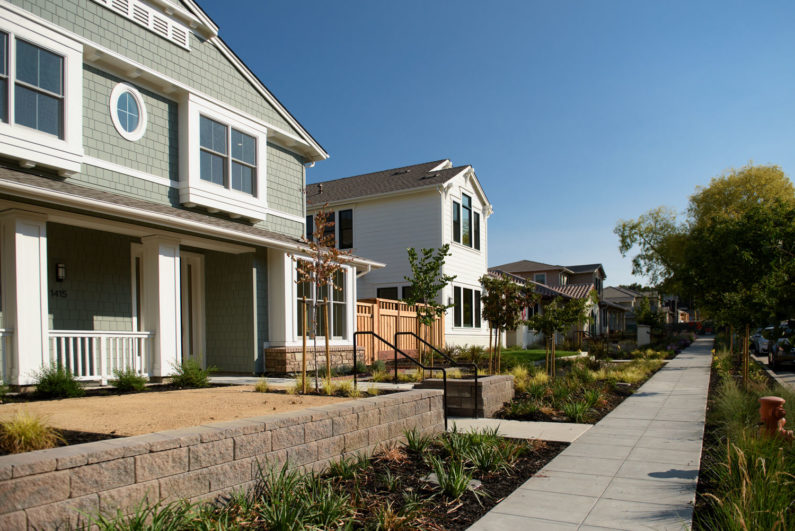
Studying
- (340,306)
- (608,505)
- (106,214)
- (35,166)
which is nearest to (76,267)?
(106,214)

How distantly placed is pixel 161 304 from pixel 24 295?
99.7 inches

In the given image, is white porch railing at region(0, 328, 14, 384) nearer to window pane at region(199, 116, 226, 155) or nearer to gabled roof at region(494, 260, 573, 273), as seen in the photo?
window pane at region(199, 116, 226, 155)

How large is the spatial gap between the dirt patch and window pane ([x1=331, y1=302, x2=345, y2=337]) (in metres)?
7.00

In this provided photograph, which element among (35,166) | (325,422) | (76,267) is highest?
(35,166)

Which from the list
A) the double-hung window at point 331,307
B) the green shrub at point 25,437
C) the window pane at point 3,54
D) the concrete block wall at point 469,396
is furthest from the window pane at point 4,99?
the concrete block wall at point 469,396

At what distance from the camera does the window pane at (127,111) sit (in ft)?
36.2

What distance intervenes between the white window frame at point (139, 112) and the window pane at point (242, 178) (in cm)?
229

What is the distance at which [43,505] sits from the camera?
3416 mm

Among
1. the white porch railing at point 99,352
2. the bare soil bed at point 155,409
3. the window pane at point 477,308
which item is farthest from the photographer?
the window pane at point 477,308

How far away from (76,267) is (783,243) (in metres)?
13.1

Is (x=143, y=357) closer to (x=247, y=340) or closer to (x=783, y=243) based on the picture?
(x=247, y=340)

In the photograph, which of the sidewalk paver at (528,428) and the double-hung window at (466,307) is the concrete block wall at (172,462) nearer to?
the sidewalk paver at (528,428)

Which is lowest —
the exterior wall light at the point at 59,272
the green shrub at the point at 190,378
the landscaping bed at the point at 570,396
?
the landscaping bed at the point at 570,396

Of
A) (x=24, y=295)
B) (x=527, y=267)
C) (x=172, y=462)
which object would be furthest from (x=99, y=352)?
(x=527, y=267)
